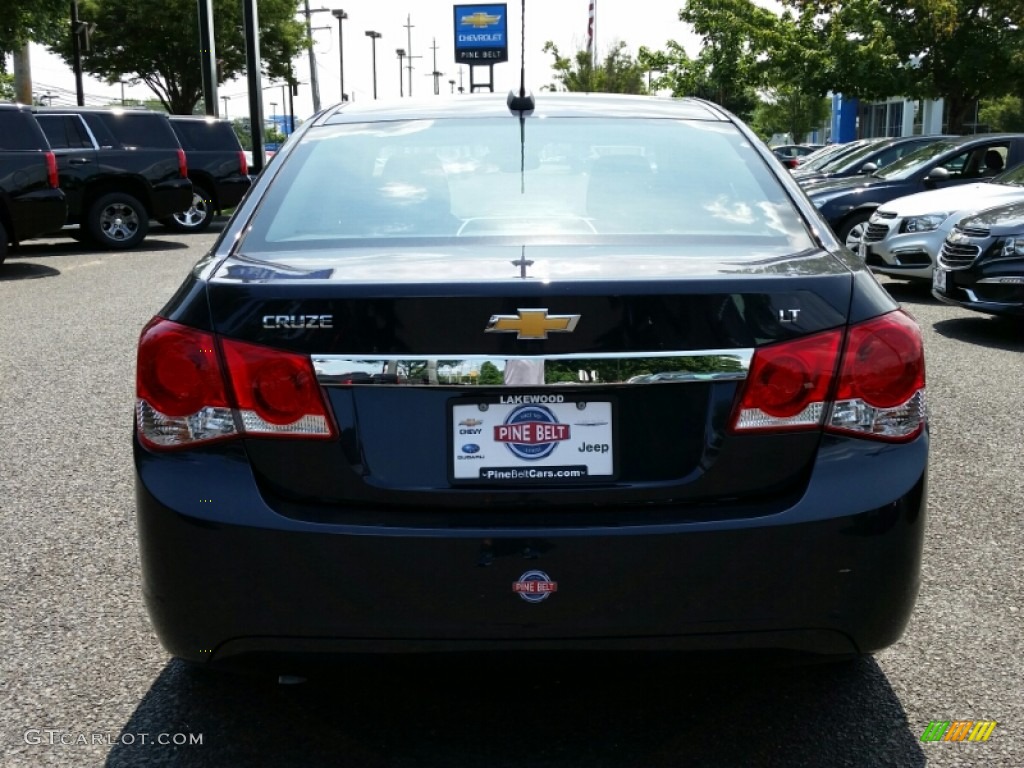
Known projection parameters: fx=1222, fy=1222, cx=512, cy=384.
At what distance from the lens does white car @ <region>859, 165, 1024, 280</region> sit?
455 inches

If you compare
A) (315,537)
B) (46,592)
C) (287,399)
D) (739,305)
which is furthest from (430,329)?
(46,592)

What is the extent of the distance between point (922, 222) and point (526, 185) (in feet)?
30.8

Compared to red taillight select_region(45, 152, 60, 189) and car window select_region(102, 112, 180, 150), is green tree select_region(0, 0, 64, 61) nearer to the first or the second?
car window select_region(102, 112, 180, 150)

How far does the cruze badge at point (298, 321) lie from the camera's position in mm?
2490

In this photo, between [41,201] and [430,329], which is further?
[41,201]

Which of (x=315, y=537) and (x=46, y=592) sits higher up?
(x=315, y=537)

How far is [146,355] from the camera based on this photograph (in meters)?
2.64

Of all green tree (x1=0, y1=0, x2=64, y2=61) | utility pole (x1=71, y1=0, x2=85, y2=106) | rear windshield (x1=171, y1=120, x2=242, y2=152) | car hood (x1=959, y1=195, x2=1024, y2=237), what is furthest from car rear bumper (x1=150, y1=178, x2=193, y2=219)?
utility pole (x1=71, y1=0, x2=85, y2=106)

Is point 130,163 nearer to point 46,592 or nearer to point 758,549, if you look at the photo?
point 46,592

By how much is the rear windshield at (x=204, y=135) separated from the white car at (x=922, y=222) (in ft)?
40.2

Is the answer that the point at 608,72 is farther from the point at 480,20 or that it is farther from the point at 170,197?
the point at 170,197

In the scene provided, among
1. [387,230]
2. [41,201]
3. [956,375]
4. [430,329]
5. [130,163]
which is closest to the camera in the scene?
[430,329]

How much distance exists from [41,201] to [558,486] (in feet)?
42.4

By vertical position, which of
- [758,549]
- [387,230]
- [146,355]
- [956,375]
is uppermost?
[387,230]
